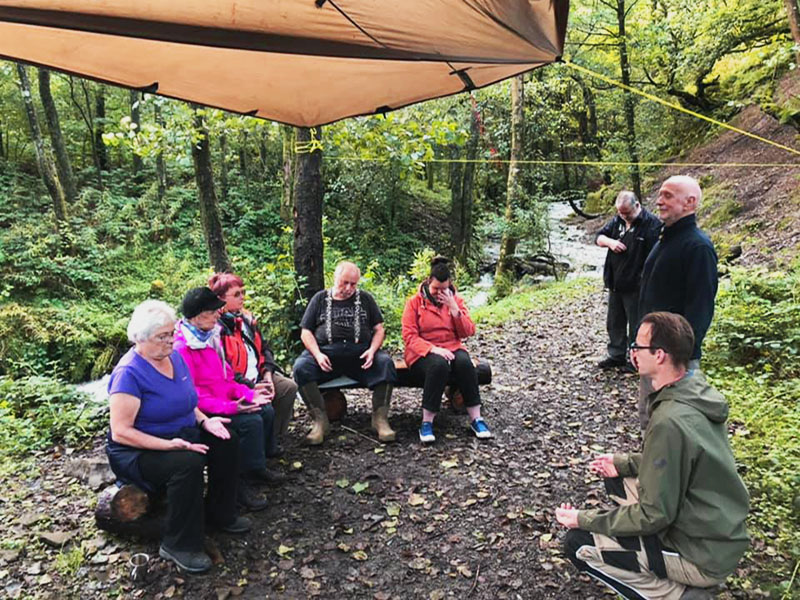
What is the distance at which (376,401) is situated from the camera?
4.16 metres

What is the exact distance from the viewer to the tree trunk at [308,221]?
205 inches

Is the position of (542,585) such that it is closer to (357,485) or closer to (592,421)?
(357,485)

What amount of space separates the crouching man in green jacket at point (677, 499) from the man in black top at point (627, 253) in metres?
2.87

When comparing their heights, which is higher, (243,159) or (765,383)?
(243,159)

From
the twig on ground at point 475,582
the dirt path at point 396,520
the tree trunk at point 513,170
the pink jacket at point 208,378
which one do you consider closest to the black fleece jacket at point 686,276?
the dirt path at point 396,520

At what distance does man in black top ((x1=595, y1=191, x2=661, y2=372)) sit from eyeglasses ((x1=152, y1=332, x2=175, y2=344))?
390 cm

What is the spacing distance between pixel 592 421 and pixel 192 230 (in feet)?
43.3

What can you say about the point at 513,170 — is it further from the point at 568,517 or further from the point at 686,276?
the point at 568,517

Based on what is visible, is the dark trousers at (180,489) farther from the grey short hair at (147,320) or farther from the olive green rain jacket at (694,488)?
the olive green rain jacket at (694,488)

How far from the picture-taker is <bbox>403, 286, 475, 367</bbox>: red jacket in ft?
13.8

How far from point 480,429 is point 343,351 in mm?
1294

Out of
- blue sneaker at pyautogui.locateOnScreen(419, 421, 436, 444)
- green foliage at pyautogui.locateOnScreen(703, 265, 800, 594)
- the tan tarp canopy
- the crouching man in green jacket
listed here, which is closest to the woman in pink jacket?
blue sneaker at pyautogui.locateOnScreen(419, 421, 436, 444)

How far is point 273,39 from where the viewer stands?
251 centimetres

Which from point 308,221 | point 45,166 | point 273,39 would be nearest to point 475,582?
point 273,39
